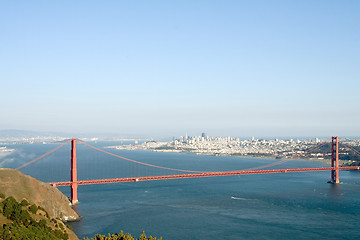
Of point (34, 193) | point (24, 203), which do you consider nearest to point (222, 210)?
point (34, 193)

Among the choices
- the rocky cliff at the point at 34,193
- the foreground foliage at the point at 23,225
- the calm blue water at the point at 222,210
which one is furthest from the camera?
the calm blue water at the point at 222,210

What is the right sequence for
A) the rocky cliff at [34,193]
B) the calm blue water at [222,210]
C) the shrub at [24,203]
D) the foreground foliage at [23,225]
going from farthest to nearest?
the calm blue water at [222,210]
the rocky cliff at [34,193]
the shrub at [24,203]
the foreground foliage at [23,225]

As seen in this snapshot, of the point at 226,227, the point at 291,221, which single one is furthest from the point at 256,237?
the point at 291,221

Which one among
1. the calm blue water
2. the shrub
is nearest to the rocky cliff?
the shrub

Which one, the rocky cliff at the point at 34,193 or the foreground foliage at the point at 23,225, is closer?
the foreground foliage at the point at 23,225

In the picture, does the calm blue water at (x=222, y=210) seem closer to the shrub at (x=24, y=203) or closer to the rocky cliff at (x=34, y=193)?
the rocky cliff at (x=34, y=193)

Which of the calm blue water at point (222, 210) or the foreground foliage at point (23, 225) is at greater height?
the foreground foliage at point (23, 225)

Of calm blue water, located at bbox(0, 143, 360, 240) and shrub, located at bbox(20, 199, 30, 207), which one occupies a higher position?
shrub, located at bbox(20, 199, 30, 207)

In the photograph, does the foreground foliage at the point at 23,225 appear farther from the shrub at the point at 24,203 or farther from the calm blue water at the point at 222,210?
the calm blue water at the point at 222,210

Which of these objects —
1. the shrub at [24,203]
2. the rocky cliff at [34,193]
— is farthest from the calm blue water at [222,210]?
the shrub at [24,203]

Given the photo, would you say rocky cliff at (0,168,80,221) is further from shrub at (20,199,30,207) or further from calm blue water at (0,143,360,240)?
calm blue water at (0,143,360,240)
